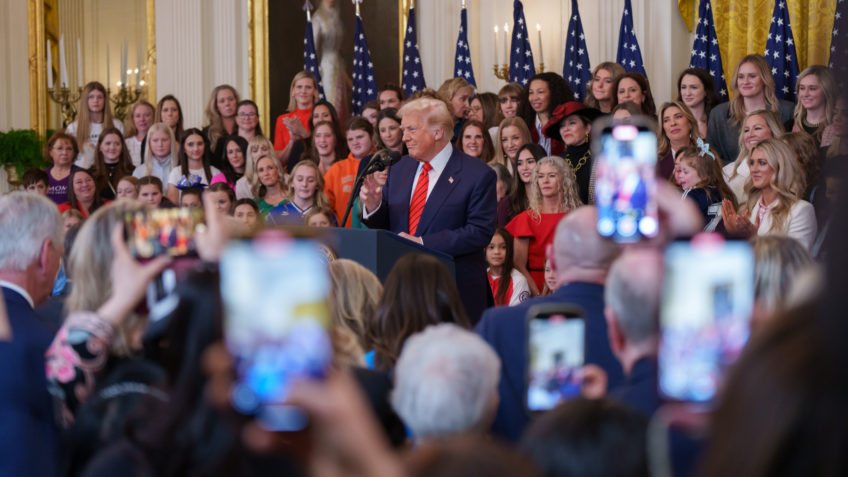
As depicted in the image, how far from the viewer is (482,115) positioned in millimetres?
8805

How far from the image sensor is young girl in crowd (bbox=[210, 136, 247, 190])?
8.49m

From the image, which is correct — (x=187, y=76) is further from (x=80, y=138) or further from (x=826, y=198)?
(x=826, y=198)

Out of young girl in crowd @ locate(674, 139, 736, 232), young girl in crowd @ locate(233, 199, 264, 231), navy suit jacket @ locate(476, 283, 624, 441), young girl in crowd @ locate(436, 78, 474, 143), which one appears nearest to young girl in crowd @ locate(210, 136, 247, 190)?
young girl in crowd @ locate(233, 199, 264, 231)

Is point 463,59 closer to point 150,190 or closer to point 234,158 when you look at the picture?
point 234,158

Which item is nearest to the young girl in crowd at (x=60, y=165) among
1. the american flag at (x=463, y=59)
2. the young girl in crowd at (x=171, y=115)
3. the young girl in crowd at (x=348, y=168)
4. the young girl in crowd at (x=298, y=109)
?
the young girl in crowd at (x=171, y=115)

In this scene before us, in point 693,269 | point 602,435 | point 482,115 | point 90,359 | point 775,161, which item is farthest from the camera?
point 482,115

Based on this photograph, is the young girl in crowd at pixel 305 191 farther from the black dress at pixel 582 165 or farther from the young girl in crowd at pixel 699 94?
the young girl in crowd at pixel 699 94

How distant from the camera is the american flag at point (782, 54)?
8.25 m

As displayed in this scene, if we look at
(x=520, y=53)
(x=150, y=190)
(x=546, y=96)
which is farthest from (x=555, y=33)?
(x=150, y=190)

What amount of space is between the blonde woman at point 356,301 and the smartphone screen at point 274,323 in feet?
6.06

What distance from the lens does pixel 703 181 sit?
6016mm

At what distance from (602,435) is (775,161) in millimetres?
4367

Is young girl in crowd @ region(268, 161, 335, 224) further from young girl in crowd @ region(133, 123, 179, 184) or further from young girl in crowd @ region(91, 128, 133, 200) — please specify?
young girl in crowd @ region(91, 128, 133, 200)

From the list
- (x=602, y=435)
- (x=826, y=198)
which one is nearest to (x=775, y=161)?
(x=826, y=198)
